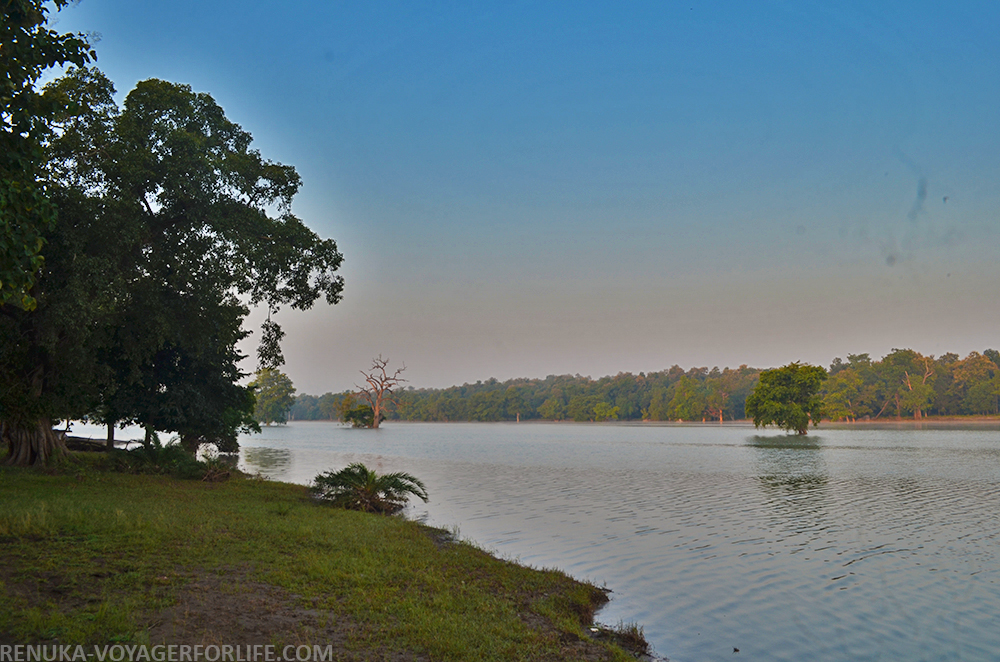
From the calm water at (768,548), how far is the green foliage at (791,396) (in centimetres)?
4559

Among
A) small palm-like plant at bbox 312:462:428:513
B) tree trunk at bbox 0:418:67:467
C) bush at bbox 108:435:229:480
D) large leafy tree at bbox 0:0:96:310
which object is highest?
large leafy tree at bbox 0:0:96:310

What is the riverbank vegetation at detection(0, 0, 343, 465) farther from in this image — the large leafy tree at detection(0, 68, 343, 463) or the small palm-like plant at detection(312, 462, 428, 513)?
the small palm-like plant at detection(312, 462, 428, 513)

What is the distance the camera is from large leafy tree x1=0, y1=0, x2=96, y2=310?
28.6 ft

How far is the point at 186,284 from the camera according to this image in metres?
22.7

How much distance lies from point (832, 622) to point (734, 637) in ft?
6.99

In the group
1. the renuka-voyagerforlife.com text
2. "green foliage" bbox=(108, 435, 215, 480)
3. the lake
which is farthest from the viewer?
"green foliage" bbox=(108, 435, 215, 480)

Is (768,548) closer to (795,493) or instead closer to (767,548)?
(767,548)

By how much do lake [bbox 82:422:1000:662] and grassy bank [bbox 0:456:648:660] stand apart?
2.20 m

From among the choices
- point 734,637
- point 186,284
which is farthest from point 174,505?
point 734,637

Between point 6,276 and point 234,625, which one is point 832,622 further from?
point 6,276

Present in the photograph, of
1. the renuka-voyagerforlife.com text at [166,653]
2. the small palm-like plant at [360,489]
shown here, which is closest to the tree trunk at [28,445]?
the small palm-like plant at [360,489]

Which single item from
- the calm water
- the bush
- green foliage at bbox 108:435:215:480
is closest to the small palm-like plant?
the calm water

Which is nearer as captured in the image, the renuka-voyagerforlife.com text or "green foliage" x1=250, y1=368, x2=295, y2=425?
the renuka-voyagerforlife.com text

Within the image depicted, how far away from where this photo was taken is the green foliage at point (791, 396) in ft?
276
